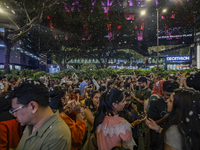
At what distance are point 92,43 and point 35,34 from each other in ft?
35.9

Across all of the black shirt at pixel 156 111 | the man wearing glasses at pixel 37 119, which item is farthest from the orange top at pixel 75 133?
the black shirt at pixel 156 111

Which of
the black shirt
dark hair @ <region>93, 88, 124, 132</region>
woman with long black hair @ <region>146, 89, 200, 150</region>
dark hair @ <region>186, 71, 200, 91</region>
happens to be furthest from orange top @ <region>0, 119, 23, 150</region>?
dark hair @ <region>186, 71, 200, 91</region>

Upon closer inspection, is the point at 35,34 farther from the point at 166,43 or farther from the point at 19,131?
the point at 166,43

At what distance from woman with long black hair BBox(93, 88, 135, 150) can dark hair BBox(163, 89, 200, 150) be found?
508mm

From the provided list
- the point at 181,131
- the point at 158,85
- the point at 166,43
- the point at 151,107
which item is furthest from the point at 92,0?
the point at 166,43

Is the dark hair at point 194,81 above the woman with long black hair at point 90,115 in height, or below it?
above

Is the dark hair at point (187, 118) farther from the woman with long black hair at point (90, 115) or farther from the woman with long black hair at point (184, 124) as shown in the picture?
the woman with long black hair at point (90, 115)

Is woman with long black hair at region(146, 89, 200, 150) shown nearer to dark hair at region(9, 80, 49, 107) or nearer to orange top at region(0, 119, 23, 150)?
dark hair at region(9, 80, 49, 107)

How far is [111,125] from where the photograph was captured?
6.08 ft

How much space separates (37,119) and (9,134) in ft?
3.09

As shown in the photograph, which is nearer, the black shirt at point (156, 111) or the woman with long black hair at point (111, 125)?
the woman with long black hair at point (111, 125)

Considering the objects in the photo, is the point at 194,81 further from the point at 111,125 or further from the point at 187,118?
the point at 111,125

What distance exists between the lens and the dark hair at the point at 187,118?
1.46 m

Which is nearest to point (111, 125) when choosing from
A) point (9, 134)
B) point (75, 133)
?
point (75, 133)
